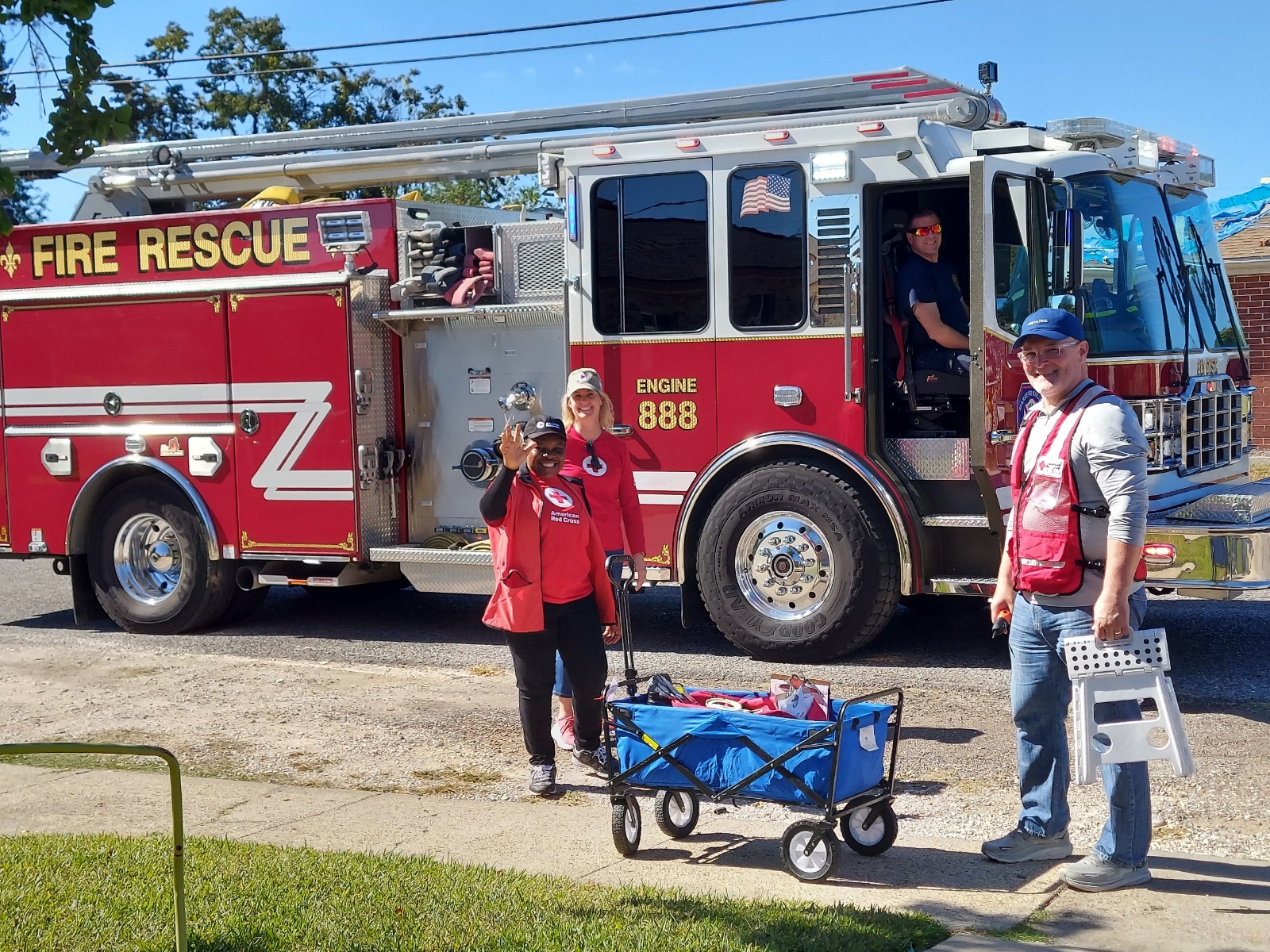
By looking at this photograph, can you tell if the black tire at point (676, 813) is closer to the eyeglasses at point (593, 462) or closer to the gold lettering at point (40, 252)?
the eyeglasses at point (593, 462)

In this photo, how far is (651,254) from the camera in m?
8.90

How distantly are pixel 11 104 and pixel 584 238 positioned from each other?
5340 millimetres

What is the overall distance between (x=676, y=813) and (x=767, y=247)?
13.5ft

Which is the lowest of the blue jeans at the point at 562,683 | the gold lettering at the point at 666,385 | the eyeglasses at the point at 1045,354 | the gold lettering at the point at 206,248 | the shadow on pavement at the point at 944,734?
the shadow on pavement at the point at 944,734

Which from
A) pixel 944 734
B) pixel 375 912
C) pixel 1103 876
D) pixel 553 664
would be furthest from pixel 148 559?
pixel 1103 876

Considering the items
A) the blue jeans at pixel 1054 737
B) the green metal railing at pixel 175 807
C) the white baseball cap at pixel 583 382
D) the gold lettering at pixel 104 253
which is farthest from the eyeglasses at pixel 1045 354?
the gold lettering at pixel 104 253

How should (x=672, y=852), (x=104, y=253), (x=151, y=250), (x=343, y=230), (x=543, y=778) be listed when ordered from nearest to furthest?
(x=672, y=852)
(x=543, y=778)
(x=343, y=230)
(x=151, y=250)
(x=104, y=253)

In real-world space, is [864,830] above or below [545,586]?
below

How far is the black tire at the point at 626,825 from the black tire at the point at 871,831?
749 millimetres

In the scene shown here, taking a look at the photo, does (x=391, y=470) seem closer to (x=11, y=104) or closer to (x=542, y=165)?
(x=542, y=165)

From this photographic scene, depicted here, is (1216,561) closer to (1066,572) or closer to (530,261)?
(1066,572)

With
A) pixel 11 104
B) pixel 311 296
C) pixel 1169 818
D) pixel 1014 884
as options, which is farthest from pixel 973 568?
pixel 11 104

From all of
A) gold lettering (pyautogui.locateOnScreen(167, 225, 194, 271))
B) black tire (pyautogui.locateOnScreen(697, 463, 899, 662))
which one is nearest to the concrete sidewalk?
black tire (pyautogui.locateOnScreen(697, 463, 899, 662))

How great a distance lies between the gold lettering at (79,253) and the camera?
10.5 m
